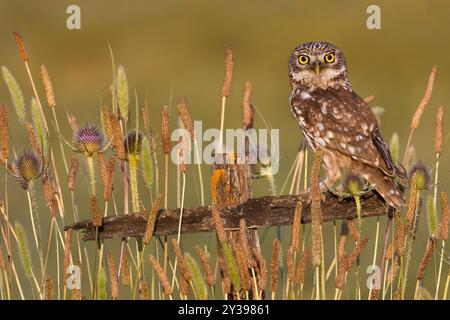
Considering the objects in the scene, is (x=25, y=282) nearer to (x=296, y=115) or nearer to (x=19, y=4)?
(x=296, y=115)

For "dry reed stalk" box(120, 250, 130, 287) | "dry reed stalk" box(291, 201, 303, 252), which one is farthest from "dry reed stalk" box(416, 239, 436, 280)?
"dry reed stalk" box(120, 250, 130, 287)

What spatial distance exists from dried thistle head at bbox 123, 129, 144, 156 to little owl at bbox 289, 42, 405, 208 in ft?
4.78

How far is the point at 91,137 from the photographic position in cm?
618

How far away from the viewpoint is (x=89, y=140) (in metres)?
6.19

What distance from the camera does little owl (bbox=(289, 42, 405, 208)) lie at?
24.2 ft

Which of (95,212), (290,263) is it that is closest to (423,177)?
(290,263)

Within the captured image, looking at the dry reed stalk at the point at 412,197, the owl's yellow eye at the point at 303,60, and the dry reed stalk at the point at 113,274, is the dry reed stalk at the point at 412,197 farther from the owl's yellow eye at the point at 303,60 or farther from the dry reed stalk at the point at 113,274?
the owl's yellow eye at the point at 303,60

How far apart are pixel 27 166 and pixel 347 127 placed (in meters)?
2.33

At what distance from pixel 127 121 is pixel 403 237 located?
5.41ft

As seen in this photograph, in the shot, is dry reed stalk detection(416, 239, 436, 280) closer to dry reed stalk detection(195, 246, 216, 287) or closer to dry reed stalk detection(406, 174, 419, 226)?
dry reed stalk detection(406, 174, 419, 226)

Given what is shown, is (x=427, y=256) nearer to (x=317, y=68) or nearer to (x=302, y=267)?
(x=302, y=267)

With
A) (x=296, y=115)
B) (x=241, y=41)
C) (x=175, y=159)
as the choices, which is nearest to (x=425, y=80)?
(x=241, y=41)

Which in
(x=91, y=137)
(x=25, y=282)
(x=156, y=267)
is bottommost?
(x=25, y=282)

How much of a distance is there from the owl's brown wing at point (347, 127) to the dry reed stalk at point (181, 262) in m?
1.89
